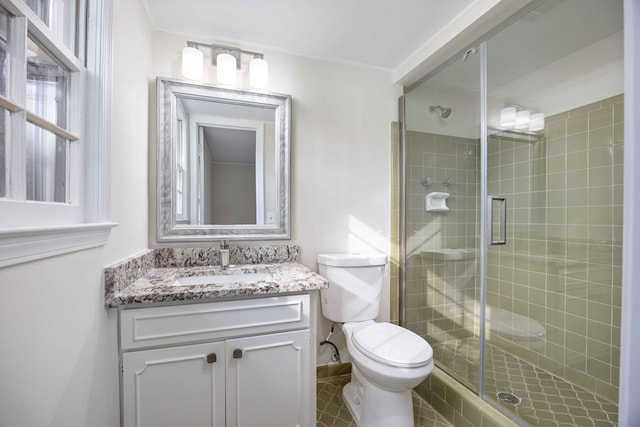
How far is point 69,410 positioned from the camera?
76cm

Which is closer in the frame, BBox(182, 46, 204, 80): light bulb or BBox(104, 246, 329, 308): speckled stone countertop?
BBox(104, 246, 329, 308): speckled stone countertop

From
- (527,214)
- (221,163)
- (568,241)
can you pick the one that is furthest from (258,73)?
(568,241)

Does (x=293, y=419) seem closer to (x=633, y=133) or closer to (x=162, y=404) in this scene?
(x=162, y=404)

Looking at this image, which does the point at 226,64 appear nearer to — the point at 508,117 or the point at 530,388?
the point at 508,117

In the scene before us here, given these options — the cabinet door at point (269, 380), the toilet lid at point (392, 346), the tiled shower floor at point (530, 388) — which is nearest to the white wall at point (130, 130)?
the cabinet door at point (269, 380)

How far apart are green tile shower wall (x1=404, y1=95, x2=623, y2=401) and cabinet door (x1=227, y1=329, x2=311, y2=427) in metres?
1.04

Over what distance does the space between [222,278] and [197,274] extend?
0.43 ft

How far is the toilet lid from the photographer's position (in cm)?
120

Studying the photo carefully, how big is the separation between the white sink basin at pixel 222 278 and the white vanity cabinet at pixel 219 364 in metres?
0.25

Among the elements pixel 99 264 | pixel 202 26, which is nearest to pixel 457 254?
pixel 99 264

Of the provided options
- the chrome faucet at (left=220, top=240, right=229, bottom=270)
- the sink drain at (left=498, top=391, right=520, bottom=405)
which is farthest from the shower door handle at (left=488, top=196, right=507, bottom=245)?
the chrome faucet at (left=220, top=240, right=229, bottom=270)

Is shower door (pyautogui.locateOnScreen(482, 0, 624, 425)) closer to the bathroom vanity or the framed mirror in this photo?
the bathroom vanity

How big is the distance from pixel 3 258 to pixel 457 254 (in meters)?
2.02

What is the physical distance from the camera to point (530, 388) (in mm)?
1496
